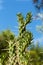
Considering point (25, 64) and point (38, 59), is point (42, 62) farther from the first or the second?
point (25, 64)

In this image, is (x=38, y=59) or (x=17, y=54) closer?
(x=17, y=54)

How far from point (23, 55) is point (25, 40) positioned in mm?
676

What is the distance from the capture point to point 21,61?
11.4 m

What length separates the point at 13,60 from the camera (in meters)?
11.0

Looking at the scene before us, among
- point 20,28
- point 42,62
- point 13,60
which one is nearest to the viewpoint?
point 13,60

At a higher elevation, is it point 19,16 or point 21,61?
point 19,16

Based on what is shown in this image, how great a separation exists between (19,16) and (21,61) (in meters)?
2.03

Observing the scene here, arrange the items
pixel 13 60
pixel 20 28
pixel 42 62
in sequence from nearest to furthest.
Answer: pixel 13 60 < pixel 20 28 < pixel 42 62

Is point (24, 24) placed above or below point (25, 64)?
above

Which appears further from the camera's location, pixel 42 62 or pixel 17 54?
pixel 42 62

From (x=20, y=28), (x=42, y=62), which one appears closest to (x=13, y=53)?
(x=20, y=28)

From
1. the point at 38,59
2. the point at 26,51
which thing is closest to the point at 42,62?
the point at 38,59

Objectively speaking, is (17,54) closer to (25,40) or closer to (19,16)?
(25,40)

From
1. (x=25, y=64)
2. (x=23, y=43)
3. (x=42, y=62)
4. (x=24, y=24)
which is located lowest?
(x=42, y=62)
